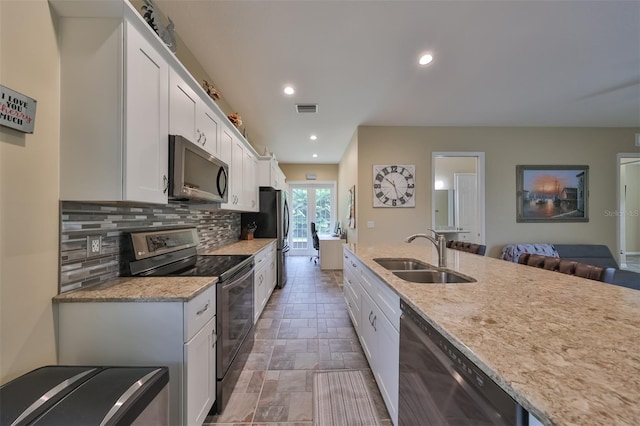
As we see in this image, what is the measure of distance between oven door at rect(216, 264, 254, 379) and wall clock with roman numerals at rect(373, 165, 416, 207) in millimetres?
2749

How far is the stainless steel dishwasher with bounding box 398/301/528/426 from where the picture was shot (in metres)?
0.57

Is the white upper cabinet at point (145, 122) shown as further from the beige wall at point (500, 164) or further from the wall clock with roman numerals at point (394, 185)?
the wall clock with roman numerals at point (394, 185)

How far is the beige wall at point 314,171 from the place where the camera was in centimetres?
687

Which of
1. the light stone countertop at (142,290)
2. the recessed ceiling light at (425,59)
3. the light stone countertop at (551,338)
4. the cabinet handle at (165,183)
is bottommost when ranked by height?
the light stone countertop at (142,290)

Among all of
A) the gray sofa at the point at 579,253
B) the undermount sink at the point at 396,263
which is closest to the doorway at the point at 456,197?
the gray sofa at the point at 579,253

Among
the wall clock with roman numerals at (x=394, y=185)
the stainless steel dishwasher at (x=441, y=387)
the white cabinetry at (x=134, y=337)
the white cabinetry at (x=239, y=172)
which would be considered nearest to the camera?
the stainless steel dishwasher at (x=441, y=387)

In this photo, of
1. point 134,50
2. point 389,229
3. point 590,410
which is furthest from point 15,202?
point 389,229

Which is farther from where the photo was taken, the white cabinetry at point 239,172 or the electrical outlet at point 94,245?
the white cabinetry at point 239,172

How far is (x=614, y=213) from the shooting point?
13.3 ft

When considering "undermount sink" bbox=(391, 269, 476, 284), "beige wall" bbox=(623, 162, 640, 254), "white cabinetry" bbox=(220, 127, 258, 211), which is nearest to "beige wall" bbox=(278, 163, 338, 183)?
"white cabinetry" bbox=(220, 127, 258, 211)

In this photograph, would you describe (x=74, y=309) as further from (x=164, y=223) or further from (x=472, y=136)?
(x=472, y=136)

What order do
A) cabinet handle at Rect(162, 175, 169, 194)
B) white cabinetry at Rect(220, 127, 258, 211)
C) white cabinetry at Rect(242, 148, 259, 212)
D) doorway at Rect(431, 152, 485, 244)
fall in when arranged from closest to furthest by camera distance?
cabinet handle at Rect(162, 175, 169, 194) → white cabinetry at Rect(220, 127, 258, 211) → white cabinetry at Rect(242, 148, 259, 212) → doorway at Rect(431, 152, 485, 244)

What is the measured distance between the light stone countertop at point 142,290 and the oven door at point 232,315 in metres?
0.20

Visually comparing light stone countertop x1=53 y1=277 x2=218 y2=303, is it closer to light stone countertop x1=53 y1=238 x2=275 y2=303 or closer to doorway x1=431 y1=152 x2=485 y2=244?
light stone countertop x1=53 y1=238 x2=275 y2=303
